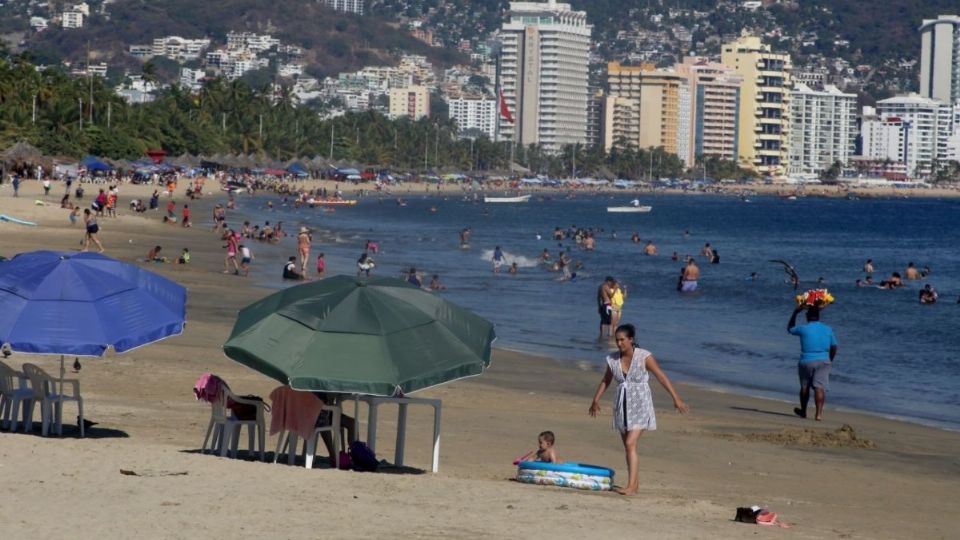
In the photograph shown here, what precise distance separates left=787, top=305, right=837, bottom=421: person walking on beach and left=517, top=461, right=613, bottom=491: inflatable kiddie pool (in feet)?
16.6

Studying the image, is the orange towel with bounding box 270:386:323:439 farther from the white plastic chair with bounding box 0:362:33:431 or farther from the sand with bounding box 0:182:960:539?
the white plastic chair with bounding box 0:362:33:431

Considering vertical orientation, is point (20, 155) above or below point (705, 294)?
above

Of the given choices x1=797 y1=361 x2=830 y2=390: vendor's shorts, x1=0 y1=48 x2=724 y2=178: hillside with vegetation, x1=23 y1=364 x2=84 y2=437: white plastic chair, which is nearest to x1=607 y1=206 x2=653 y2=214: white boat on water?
x1=0 y1=48 x2=724 y2=178: hillside with vegetation

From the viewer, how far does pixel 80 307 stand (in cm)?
1064

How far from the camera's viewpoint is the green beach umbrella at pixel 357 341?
970 cm

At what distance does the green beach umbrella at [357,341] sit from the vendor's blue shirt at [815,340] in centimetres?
572

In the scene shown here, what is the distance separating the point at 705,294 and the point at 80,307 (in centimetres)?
2953

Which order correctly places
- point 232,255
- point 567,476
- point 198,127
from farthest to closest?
point 198,127
point 232,255
point 567,476

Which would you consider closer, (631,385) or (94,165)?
(631,385)

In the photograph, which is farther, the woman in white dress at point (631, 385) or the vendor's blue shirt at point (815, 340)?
the vendor's blue shirt at point (815, 340)

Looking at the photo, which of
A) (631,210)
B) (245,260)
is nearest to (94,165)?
(245,260)

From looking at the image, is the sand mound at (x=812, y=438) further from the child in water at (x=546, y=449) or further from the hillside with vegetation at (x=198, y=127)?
the hillside with vegetation at (x=198, y=127)

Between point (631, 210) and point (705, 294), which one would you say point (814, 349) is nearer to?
point (705, 294)

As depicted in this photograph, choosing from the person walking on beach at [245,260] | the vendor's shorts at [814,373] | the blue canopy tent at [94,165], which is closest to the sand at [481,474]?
the vendor's shorts at [814,373]
